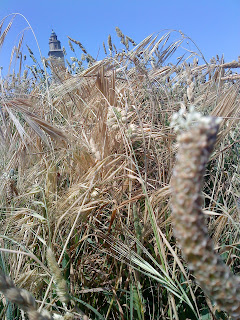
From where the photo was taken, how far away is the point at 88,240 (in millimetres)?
1038

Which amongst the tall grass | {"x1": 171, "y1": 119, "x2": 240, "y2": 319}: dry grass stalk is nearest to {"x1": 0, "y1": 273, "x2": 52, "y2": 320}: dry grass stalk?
{"x1": 171, "y1": 119, "x2": 240, "y2": 319}: dry grass stalk

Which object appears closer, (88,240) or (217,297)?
(217,297)

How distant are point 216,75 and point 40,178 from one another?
3.02 feet

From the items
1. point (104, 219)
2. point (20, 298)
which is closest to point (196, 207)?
point (20, 298)

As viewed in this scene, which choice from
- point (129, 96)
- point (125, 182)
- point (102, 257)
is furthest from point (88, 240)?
point (129, 96)

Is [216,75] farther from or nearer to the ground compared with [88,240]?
farther from the ground

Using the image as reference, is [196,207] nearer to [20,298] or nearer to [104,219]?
[20,298]

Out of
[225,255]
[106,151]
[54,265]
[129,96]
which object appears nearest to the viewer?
[54,265]

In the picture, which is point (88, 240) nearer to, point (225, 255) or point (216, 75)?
point (225, 255)

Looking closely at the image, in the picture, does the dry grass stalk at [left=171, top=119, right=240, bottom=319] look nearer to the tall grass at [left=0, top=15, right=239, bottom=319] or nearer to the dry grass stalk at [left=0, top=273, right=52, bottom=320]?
the dry grass stalk at [left=0, top=273, right=52, bottom=320]

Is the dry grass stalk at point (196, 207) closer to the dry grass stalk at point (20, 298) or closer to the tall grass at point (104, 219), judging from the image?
the dry grass stalk at point (20, 298)

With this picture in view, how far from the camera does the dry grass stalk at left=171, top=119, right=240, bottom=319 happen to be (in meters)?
0.28

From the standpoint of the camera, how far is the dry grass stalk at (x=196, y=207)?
28 cm

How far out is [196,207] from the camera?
0.29 m
